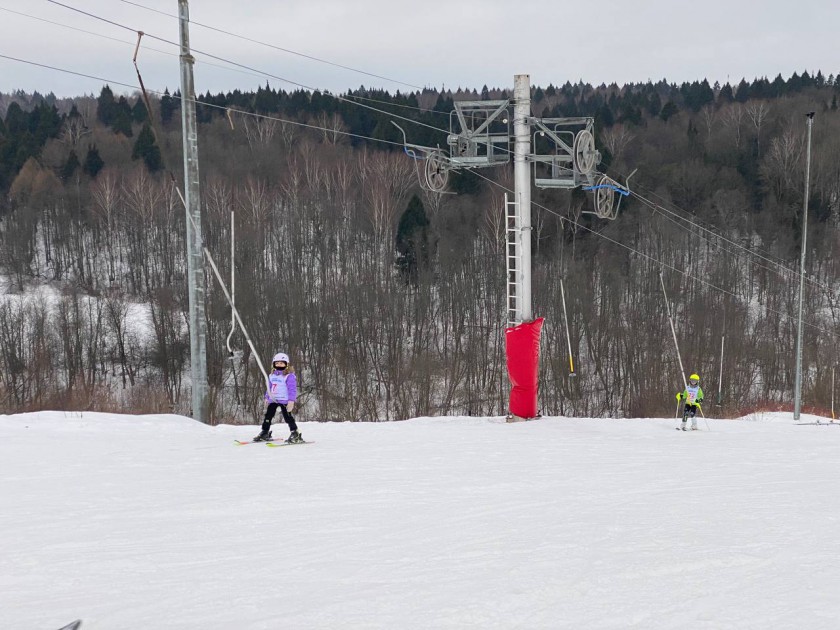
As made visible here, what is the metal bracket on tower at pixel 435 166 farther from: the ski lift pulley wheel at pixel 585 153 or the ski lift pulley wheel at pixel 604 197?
the ski lift pulley wheel at pixel 604 197

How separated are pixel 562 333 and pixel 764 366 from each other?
14.4 meters

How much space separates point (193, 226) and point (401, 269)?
56.0 m

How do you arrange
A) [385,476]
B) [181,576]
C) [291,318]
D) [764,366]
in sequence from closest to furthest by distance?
[181,576] < [385,476] < [764,366] < [291,318]

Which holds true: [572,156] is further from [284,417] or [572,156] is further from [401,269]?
[401,269]

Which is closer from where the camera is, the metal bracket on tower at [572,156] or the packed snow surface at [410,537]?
the packed snow surface at [410,537]

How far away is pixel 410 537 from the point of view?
271 inches

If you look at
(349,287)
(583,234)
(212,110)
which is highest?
(212,110)

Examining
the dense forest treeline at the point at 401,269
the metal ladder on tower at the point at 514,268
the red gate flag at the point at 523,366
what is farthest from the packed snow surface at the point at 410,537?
the dense forest treeline at the point at 401,269

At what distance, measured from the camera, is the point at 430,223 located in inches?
2928

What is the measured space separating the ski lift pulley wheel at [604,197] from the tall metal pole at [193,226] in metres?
8.65

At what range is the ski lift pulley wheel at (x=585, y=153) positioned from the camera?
1809cm

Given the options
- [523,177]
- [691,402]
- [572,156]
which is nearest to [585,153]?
[572,156]

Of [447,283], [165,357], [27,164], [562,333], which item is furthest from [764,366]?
[27,164]

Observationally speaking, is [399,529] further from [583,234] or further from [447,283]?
[583,234]
